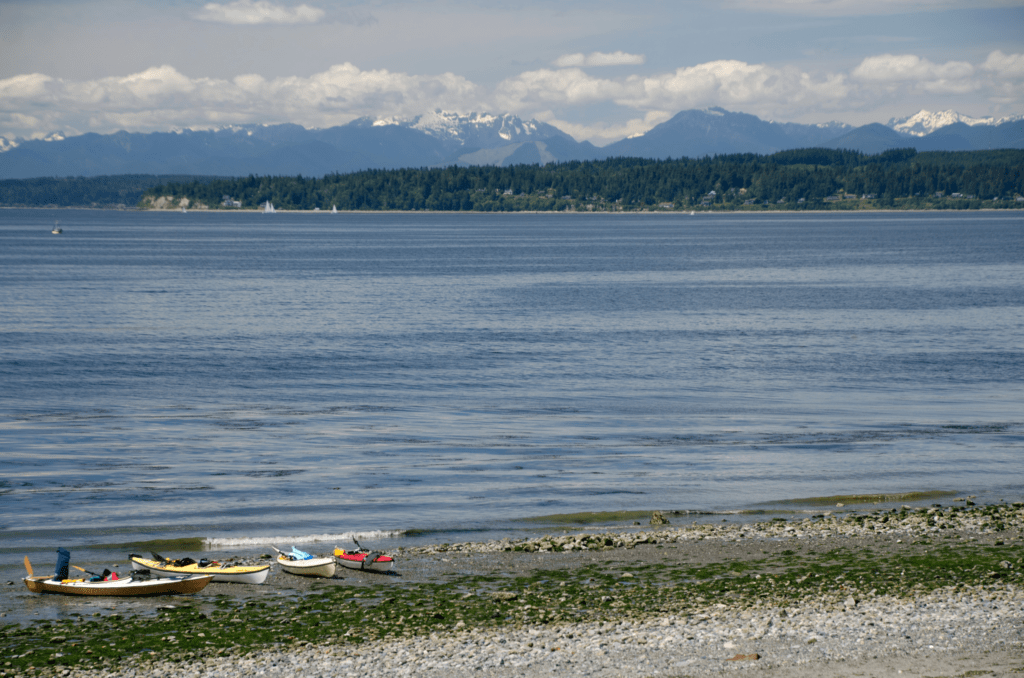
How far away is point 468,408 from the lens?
4031 cm

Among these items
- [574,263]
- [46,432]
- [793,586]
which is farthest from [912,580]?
[574,263]

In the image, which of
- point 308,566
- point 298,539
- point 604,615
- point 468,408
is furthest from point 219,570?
point 468,408

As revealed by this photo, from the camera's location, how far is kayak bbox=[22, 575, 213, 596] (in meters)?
17.9

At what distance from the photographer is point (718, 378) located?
47875 mm

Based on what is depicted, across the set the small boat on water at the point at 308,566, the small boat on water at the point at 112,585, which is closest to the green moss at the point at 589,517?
the small boat on water at the point at 308,566

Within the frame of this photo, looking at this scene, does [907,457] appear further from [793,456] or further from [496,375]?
[496,375]

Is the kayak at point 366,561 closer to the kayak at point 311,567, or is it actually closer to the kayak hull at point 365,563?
the kayak hull at point 365,563

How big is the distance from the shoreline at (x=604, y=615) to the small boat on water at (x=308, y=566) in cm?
24

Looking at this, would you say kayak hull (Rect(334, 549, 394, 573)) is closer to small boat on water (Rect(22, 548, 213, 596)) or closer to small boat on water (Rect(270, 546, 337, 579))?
small boat on water (Rect(270, 546, 337, 579))

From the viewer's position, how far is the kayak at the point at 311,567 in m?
19.2

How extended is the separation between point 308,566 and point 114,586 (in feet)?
11.6

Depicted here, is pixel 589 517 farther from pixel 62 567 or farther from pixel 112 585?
pixel 62 567

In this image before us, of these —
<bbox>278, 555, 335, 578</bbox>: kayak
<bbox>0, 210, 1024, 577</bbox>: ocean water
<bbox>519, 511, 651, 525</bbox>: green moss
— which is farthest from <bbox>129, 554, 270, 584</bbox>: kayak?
<bbox>519, 511, 651, 525</bbox>: green moss

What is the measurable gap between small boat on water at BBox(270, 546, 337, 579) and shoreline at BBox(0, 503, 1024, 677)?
24cm
